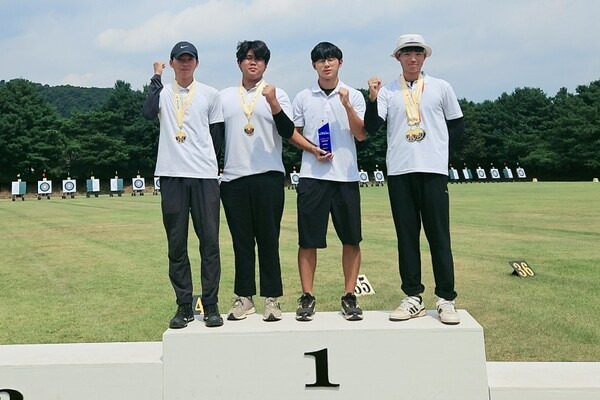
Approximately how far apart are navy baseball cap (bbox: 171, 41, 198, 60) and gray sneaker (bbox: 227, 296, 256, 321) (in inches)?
67.4

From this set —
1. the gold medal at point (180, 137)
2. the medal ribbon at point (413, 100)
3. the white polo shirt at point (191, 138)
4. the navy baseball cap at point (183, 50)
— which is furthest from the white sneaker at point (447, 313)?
the navy baseball cap at point (183, 50)

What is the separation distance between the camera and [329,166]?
144 inches

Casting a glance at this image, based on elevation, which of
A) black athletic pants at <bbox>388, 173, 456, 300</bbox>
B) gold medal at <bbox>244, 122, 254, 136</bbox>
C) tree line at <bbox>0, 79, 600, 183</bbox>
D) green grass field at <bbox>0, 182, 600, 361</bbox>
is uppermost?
tree line at <bbox>0, 79, 600, 183</bbox>

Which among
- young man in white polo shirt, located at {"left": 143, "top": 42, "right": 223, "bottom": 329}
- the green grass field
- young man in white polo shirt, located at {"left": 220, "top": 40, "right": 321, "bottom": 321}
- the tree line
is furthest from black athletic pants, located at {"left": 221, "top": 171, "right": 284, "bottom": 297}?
the tree line

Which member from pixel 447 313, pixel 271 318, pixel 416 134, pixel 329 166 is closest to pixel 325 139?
pixel 329 166

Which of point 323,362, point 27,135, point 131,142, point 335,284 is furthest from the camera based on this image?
point 131,142

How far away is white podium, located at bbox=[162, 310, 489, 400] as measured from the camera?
10.3ft

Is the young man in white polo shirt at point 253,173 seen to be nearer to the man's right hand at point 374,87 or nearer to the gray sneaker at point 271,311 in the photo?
the gray sneaker at point 271,311

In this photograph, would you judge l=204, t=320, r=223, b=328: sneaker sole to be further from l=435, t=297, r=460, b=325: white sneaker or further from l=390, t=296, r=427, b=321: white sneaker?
l=435, t=297, r=460, b=325: white sneaker

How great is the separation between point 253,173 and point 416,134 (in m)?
1.12

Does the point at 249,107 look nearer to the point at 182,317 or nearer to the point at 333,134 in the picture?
the point at 333,134

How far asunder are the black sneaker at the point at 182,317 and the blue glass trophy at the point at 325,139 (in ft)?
4.58

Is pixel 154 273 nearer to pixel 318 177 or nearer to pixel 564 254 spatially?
pixel 318 177

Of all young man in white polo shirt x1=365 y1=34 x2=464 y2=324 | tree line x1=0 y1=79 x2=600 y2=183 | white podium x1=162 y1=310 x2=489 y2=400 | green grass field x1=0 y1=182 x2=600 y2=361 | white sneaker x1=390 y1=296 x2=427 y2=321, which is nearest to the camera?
white podium x1=162 y1=310 x2=489 y2=400
